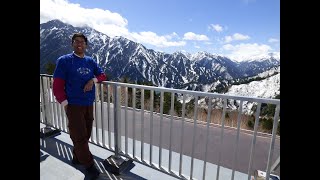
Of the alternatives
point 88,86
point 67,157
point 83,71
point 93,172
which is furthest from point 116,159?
point 83,71

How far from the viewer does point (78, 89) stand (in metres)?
2.65

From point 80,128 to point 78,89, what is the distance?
0.44 m

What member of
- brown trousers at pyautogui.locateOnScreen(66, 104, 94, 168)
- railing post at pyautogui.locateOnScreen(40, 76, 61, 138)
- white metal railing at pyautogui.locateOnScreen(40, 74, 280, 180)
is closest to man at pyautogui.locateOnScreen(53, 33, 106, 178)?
brown trousers at pyautogui.locateOnScreen(66, 104, 94, 168)

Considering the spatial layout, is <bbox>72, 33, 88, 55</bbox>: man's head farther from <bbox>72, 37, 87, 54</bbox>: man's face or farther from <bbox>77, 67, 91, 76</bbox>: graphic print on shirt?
<bbox>77, 67, 91, 76</bbox>: graphic print on shirt

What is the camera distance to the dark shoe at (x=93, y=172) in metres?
2.76

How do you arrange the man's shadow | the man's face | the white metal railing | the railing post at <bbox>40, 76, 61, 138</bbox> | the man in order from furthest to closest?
the railing post at <bbox>40, 76, 61, 138</bbox> → the man's shadow → the man's face → the man → the white metal railing

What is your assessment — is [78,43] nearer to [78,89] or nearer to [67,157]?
[78,89]

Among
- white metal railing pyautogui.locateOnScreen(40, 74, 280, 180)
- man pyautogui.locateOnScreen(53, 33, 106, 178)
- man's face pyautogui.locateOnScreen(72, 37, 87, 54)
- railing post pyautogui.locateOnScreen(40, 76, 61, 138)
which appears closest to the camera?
white metal railing pyautogui.locateOnScreen(40, 74, 280, 180)

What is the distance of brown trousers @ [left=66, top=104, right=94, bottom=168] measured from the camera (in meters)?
2.68

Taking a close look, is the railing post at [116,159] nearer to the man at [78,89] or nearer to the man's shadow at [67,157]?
the man's shadow at [67,157]

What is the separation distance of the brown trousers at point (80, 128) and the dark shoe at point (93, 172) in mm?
43
